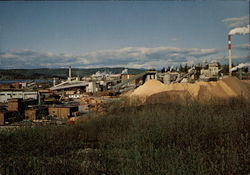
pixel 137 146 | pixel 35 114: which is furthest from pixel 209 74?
pixel 137 146

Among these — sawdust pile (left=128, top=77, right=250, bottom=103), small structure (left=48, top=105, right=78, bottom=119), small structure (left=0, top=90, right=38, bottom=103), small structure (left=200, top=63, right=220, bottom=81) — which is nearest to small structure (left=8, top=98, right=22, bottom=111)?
small structure (left=48, top=105, right=78, bottom=119)

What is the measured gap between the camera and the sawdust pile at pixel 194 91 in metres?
10.2

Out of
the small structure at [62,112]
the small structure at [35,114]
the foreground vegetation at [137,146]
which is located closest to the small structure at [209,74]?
the small structure at [62,112]

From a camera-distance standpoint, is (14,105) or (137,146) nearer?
(137,146)

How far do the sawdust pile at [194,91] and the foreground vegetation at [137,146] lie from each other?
282 cm

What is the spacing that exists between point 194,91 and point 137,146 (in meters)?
6.56

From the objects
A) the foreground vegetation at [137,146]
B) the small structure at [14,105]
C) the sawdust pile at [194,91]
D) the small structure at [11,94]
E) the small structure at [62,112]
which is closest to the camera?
the foreground vegetation at [137,146]

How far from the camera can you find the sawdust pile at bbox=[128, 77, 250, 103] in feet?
33.4

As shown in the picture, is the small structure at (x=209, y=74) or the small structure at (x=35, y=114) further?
the small structure at (x=209, y=74)

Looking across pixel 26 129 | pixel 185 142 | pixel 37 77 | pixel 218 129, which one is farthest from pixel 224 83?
pixel 37 77

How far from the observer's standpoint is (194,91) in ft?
34.9

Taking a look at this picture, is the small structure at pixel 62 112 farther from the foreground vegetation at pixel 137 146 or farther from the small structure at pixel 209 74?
the small structure at pixel 209 74

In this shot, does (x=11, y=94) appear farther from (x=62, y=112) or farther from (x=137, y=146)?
(x=137, y=146)

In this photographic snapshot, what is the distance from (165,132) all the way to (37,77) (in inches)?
3248
